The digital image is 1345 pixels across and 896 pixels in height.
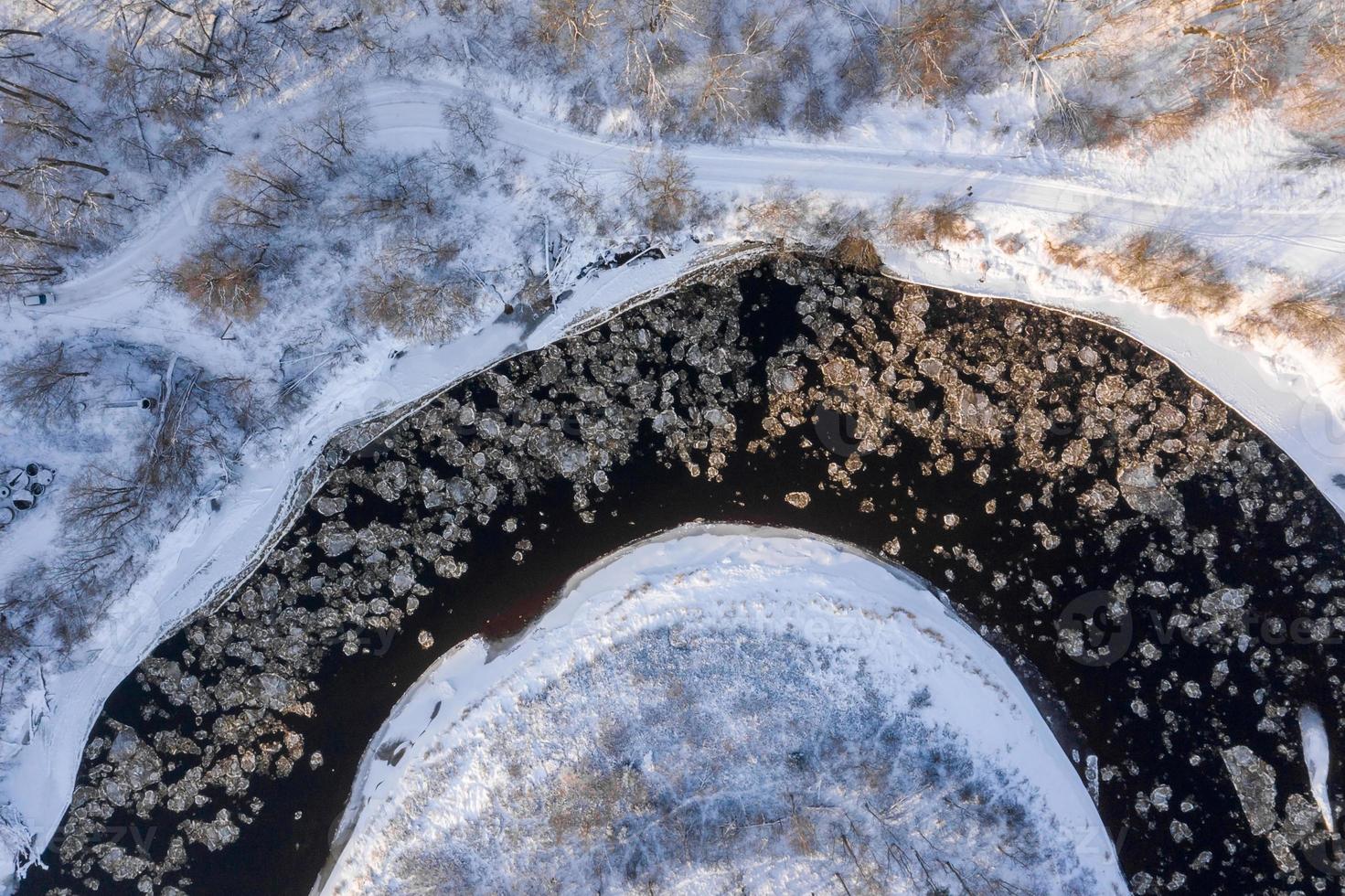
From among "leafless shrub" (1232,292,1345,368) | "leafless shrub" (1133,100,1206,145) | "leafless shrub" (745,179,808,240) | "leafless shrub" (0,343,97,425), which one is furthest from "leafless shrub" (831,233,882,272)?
"leafless shrub" (0,343,97,425)

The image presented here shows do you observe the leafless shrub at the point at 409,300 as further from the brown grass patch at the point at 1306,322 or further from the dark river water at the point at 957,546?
the brown grass patch at the point at 1306,322

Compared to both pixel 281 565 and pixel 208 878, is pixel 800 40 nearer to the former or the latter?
pixel 281 565

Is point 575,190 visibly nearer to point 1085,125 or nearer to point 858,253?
point 858,253

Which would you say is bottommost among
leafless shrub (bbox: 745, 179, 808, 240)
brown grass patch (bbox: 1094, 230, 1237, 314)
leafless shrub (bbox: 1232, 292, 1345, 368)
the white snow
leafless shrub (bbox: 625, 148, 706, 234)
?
the white snow

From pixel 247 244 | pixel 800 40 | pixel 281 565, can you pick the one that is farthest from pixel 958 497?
pixel 247 244

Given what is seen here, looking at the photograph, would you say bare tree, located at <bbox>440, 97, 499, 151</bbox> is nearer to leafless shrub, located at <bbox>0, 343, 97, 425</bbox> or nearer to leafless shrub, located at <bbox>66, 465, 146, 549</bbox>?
leafless shrub, located at <bbox>0, 343, 97, 425</bbox>

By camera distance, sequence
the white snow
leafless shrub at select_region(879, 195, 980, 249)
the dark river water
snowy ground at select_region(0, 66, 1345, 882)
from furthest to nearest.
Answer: leafless shrub at select_region(879, 195, 980, 249) → the dark river water → snowy ground at select_region(0, 66, 1345, 882) → the white snow

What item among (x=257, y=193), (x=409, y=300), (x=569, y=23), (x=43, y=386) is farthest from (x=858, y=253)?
(x=43, y=386)
